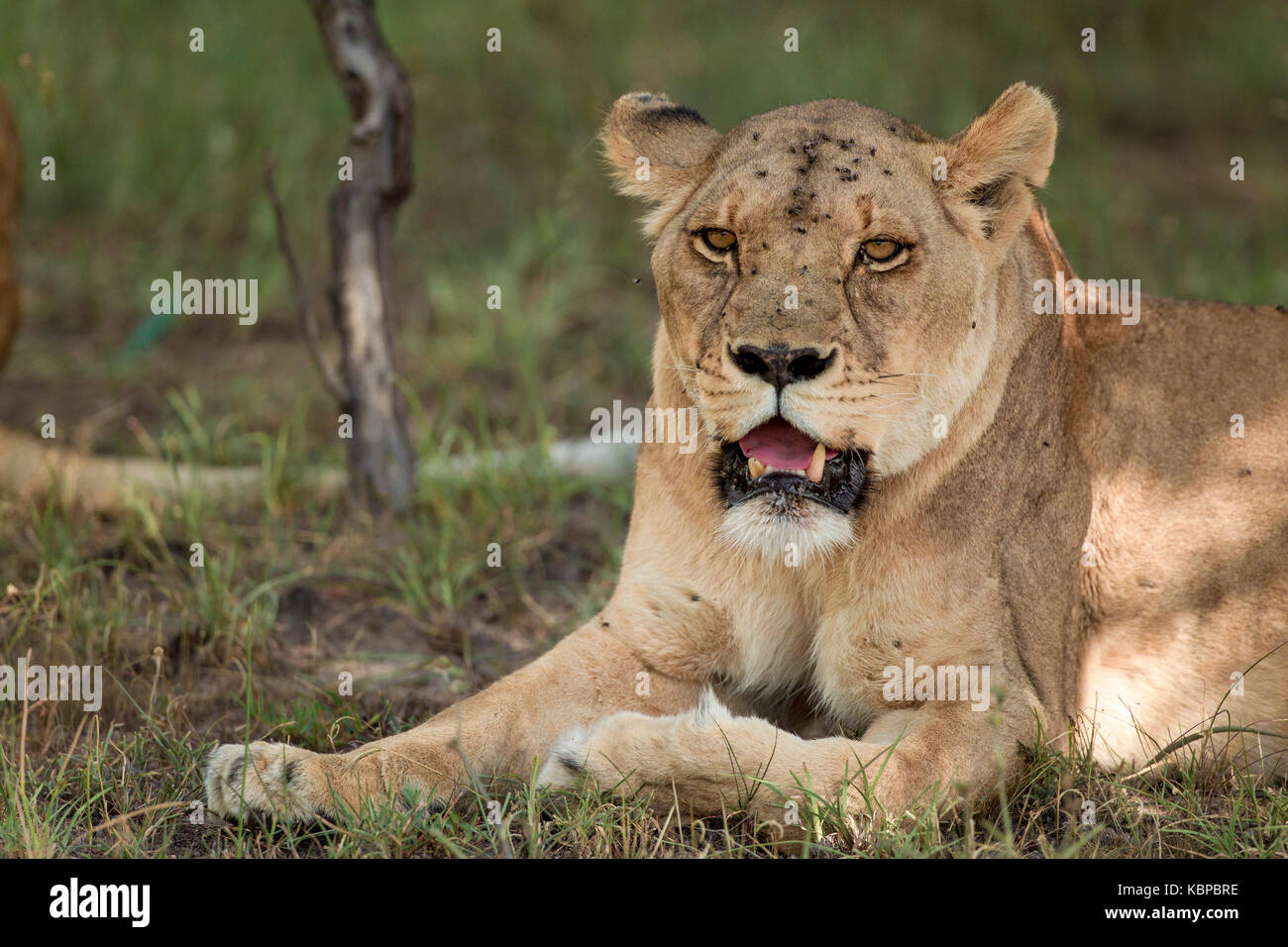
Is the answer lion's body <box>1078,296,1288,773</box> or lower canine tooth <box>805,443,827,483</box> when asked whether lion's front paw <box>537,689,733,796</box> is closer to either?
lower canine tooth <box>805,443,827,483</box>

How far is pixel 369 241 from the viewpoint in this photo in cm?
503

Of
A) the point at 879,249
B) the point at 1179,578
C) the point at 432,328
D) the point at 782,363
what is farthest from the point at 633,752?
the point at 432,328

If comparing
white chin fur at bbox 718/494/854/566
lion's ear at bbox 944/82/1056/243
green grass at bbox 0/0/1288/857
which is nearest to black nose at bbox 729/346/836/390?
white chin fur at bbox 718/494/854/566

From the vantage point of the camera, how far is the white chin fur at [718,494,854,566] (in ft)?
10.1

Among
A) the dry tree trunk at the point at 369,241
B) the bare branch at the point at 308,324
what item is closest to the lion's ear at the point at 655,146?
the dry tree trunk at the point at 369,241

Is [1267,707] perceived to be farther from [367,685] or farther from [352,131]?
[352,131]

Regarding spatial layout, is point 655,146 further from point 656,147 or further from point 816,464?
point 816,464

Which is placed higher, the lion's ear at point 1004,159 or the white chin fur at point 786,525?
the lion's ear at point 1004,159

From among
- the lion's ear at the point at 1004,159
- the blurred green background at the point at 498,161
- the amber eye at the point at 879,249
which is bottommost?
the amber eye at the point at 879,249

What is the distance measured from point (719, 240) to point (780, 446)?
48 centimetres

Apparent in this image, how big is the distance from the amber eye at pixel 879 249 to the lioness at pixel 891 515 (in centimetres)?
2

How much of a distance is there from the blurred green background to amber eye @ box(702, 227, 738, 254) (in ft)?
7.05

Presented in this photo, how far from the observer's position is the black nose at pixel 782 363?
9.56 ft

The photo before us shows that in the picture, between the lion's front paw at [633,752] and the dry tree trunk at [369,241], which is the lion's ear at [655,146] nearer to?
the lion's front paw at [633,752]
